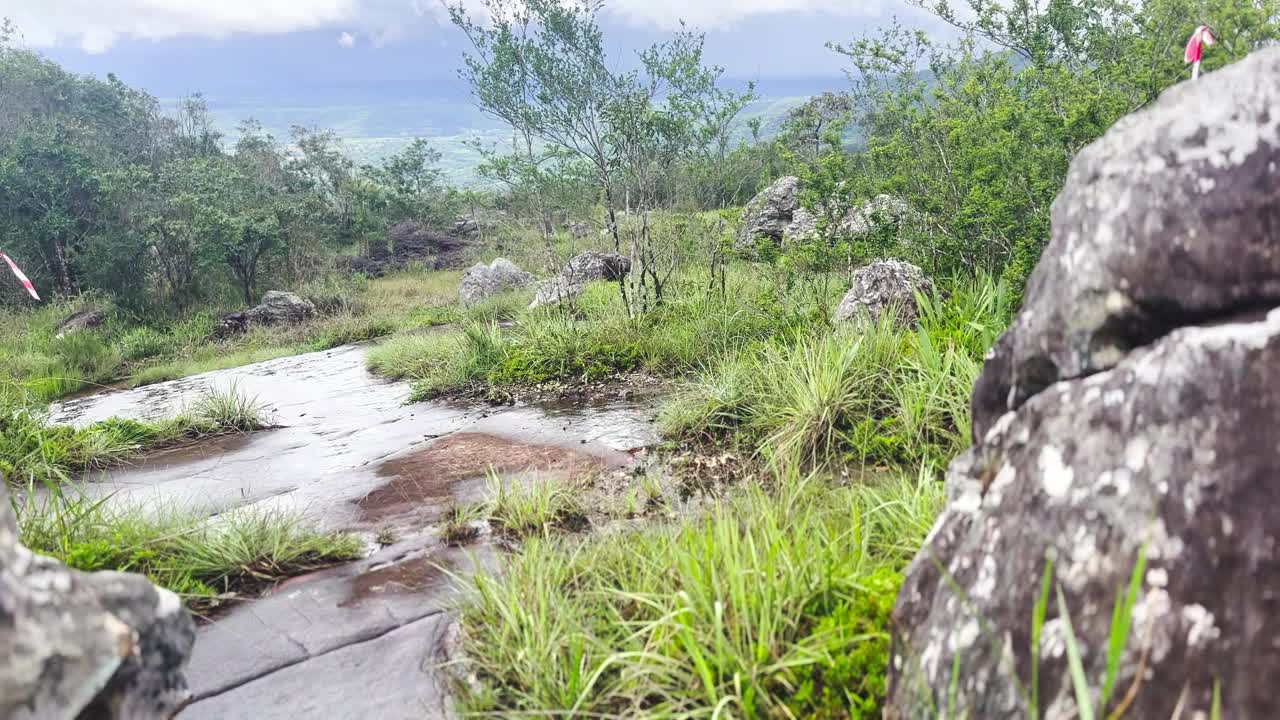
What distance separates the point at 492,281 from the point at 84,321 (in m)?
9.39

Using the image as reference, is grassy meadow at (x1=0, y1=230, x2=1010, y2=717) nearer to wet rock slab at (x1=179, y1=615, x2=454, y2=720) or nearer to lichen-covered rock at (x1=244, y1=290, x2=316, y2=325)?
wet rock slab at (x1=179, y1=615, x2=454, y2=720)

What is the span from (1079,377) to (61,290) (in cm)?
2553

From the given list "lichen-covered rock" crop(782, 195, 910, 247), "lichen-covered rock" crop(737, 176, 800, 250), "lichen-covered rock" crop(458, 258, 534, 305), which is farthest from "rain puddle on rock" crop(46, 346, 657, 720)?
"lichen-covered rock" crop(737, 176, 800, 250)

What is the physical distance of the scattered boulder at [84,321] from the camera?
1730cm

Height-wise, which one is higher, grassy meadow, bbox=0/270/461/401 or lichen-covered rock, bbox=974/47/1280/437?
lichen-covered rock, bbox=974/47/1280/437

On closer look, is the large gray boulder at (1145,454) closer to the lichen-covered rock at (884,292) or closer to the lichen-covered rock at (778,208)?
the lichen-covered rock at (884,292)

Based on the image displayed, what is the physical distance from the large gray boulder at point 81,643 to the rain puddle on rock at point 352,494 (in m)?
0.98

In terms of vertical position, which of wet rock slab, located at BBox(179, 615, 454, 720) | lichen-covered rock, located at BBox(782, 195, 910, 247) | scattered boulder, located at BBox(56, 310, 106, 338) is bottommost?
wet rock slab, located at BBox(179, 615, 454, 720)

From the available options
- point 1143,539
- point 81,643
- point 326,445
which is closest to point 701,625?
point 1143,539

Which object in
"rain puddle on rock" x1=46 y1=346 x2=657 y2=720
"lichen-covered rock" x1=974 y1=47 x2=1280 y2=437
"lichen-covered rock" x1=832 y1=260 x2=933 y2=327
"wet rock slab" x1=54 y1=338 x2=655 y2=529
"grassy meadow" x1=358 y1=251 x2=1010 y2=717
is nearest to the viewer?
"lichen-covered rock" x1=974 y1=47 x2=1280 y2=437

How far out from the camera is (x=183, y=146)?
123 feet

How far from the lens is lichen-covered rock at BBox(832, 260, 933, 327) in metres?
6.98

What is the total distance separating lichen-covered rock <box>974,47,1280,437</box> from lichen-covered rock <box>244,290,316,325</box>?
19371mm

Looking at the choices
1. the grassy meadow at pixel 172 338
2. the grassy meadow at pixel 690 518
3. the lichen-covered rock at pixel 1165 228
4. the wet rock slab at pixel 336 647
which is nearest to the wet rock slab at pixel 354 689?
the wet rock slab at pixel 336 647
